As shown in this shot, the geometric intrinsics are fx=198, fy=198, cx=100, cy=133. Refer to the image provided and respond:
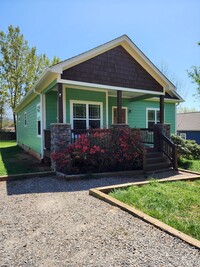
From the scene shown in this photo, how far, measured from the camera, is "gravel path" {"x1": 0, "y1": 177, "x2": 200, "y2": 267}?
230cm

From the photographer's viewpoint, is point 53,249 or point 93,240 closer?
point 53,249

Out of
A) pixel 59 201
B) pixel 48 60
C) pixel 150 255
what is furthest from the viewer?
pixel 48 60

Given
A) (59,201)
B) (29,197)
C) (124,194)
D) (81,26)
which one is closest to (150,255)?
(124,194)

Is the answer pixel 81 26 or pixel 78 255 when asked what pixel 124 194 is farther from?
pixel 81 26

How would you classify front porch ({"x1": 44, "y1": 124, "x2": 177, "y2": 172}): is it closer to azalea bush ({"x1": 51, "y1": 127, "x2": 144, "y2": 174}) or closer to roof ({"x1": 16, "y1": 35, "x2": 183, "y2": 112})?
azalea bush ({"x1": 51, "y1": 127, "x2": 144, "y2": 174})

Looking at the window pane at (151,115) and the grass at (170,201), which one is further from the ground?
the window pane at (151,115)

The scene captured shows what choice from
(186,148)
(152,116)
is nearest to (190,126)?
(152,116)

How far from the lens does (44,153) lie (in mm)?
8961

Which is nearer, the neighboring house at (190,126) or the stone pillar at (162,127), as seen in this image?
the stone pillar at (162,127)

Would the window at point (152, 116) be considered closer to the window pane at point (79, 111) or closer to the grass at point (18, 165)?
the window pane at point (79, 111)

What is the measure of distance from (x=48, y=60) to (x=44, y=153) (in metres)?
27.2

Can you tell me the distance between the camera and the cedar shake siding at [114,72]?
25.0 ft

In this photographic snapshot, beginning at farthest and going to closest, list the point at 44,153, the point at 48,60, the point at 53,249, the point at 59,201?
the point at 48,60
the point at 44,153
the point at 59,201
the point at 53,249

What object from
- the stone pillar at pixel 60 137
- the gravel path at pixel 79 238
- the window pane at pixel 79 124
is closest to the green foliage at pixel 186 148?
the window pane at pixel 79 124
